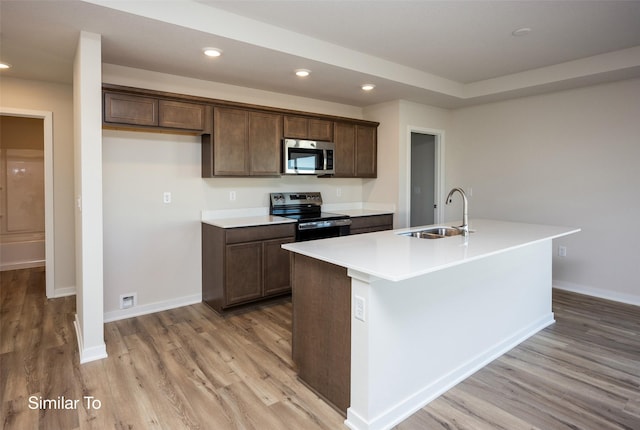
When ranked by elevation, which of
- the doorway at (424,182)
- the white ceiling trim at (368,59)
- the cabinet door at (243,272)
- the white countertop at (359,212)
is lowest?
the cabinet door at (243,272)

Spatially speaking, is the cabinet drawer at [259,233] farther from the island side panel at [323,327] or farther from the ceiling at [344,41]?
the ceiling at [344,41]

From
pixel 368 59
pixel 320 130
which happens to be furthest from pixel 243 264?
pixel 368 59

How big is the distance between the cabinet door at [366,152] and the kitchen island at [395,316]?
2179 mm

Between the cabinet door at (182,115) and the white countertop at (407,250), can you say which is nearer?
the white countertop at (407,250)

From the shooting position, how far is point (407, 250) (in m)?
2.24

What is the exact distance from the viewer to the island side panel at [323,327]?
2045 millimetres

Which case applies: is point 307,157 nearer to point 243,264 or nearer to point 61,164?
point 243,264

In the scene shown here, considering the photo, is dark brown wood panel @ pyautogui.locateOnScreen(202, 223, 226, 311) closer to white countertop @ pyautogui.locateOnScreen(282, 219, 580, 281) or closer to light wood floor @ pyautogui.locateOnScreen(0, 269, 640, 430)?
light wood floor @ pyautogui.locateOnScreen(0, 269, 640, 430)

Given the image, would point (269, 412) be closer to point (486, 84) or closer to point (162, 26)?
point (162, 26)

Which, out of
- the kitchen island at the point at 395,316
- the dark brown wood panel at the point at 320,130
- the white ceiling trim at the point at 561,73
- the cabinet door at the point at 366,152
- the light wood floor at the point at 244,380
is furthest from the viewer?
the cabinet door at the point at 366,152

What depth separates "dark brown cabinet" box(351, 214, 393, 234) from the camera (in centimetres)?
450

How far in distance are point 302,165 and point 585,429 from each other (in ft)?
10.8

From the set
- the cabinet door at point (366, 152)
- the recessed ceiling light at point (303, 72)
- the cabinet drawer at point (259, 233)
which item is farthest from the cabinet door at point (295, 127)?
the cabinet drawer at point (259, 233)

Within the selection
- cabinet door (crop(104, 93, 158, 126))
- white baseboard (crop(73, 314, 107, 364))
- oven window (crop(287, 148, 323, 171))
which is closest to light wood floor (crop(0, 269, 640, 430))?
white baseboard (crop(73, 314, 107, 364))
